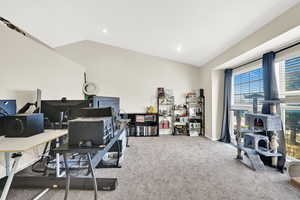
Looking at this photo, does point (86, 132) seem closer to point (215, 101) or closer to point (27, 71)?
point (27, 71)

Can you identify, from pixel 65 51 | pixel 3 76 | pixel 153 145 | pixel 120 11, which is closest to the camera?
pixel 3 76

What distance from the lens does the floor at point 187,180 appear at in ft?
5.24

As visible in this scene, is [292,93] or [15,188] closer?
[15,188]

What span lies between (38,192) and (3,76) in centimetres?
174

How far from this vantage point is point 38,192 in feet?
5.47

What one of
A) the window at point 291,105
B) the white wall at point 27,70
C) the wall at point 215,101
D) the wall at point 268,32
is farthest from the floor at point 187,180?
the wall at point 268,32

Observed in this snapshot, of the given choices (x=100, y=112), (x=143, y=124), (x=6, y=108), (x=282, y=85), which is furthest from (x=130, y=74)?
(x=282, y=85)

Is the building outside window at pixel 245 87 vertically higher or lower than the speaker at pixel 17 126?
higher

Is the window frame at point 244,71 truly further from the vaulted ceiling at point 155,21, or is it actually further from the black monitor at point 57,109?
the black monitor at point 57,109

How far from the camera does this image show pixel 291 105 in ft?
7.44

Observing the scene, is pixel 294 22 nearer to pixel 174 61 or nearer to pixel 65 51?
pixel 174 61

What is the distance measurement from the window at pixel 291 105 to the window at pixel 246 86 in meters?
0.42

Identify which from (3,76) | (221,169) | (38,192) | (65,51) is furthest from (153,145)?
(65,51)

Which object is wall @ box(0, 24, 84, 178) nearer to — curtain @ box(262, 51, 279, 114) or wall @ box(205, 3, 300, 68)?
wall @ box(205, 3, 300, 68)
